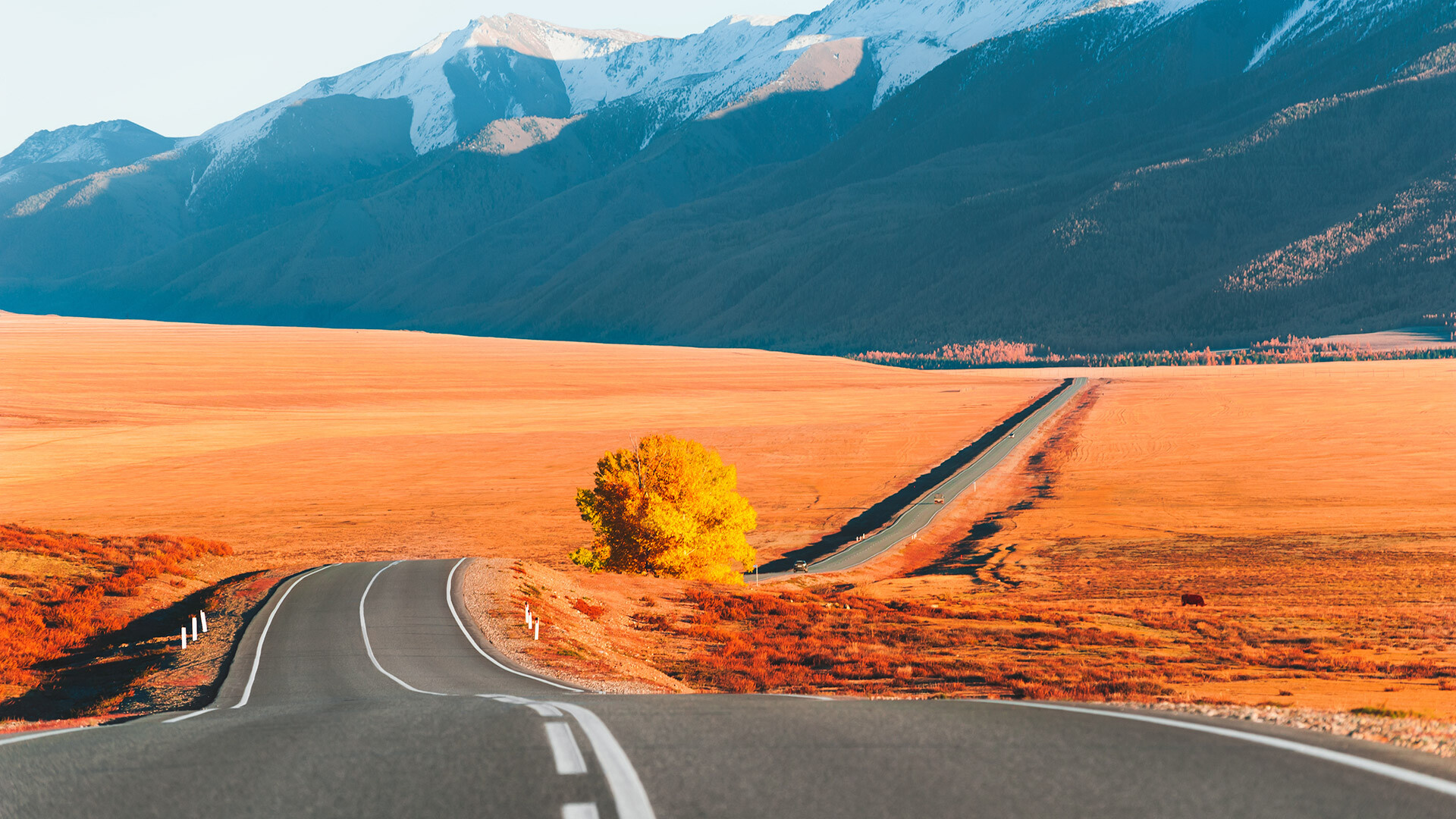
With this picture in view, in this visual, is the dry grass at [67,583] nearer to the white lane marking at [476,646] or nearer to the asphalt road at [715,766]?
the white lane marking at [476,646]

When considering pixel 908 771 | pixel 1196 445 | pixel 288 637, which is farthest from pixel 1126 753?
pixel 1196 445

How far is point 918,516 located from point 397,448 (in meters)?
63.0

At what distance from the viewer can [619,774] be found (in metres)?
7.58

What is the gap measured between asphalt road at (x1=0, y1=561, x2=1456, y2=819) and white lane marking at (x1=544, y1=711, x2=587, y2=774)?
3 cm

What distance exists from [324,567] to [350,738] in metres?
37.4

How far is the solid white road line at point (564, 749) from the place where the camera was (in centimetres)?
773

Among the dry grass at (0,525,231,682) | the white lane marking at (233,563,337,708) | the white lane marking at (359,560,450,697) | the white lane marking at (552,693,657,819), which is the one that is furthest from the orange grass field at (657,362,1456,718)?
the dry grass at (0,525,231,682)

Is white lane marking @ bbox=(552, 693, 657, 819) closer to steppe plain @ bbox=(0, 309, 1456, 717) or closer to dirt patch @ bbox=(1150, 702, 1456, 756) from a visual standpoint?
dirt patch @ bbox=(1150, 702, 1456, 756)

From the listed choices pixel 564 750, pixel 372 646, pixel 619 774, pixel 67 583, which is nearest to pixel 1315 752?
pixel 619 774

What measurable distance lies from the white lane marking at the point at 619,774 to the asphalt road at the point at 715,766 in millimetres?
24

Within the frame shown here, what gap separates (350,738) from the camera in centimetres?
949

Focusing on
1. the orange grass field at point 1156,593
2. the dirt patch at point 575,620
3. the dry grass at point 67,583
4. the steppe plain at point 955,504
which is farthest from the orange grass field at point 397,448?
the dirt patch at point 575,620

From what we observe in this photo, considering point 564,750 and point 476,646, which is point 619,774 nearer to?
point 564,750

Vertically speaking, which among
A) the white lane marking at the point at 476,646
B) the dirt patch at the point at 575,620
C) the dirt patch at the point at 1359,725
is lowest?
the dirt patch at the point at 575,620
